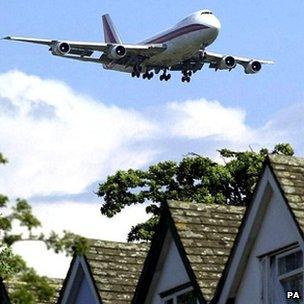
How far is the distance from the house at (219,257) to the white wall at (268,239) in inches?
0.5

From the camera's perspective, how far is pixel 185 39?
89.7 meters

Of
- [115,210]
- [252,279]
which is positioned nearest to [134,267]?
[252,279]

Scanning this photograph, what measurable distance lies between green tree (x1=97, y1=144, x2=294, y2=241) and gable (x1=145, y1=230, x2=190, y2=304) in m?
42.8

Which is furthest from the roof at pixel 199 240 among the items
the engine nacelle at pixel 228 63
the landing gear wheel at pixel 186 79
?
the engine nacelle at pixel 228 63

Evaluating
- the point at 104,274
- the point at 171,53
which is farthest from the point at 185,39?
the point at 104,274

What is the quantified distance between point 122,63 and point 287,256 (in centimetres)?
7440

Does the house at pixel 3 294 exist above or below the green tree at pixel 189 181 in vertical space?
below

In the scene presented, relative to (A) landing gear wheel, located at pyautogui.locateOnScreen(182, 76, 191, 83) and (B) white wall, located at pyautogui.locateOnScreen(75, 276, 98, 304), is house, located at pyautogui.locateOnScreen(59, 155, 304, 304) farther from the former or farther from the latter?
(A) landing gear wheel, located at pyautogui.locateOnScreen(182, 76, 191, 83)

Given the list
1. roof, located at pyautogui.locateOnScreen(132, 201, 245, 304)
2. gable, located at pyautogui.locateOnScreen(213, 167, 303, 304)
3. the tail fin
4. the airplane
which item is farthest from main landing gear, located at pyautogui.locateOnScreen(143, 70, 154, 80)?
gable, located at pyautogui.locateOnScreen(213, 167, 303, 304)

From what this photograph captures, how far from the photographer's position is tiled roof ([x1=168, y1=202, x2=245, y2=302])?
18.9m

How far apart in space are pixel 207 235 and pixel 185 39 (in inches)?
2772

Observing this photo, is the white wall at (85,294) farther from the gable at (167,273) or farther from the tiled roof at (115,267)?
the gable at (167,273)

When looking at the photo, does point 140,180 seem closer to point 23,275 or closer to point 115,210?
point 115,210

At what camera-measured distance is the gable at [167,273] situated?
19703mm
